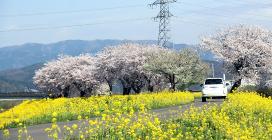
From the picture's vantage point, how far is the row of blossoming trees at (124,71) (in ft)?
200

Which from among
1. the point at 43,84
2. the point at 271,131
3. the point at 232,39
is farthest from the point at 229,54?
the point at 271,131

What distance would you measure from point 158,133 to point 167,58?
49.5 m

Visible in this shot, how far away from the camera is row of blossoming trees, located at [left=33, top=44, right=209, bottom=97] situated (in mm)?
61031

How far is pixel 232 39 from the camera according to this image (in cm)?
6556

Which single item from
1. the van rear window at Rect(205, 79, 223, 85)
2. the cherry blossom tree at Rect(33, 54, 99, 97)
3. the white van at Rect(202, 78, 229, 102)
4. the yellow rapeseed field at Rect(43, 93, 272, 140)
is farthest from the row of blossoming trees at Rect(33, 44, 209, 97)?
the yellow rapeseed field at Rect(43, 93, 272, 140)

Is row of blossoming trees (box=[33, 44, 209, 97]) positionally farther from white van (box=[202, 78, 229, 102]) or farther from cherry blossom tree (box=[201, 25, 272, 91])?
white van (box=[202, 78, 229, 102])

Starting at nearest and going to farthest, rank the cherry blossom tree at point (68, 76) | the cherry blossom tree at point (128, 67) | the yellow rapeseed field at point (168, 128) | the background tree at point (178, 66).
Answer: the yellow rapeseed field at point (168, 128) → the background tree at point (178, 66) → the cherry blossom tree at point (128, 67) → the cherry blossom tree at point (68, 76)

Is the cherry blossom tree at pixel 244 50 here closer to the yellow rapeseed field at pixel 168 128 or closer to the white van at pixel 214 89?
the white van at pixel 214 89

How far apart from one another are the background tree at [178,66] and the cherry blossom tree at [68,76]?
10644 millimetres

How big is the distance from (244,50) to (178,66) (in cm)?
847

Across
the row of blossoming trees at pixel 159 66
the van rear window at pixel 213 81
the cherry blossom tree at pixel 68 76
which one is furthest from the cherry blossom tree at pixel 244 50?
the van rear window at pixel 213 81

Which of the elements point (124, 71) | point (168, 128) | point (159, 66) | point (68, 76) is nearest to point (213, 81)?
point (159, 66)

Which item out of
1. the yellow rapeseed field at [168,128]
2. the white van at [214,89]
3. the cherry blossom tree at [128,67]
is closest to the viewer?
the yellow rapeseed field at [168,128]

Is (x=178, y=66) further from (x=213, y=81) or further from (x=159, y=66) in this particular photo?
(x=213, y=81)
